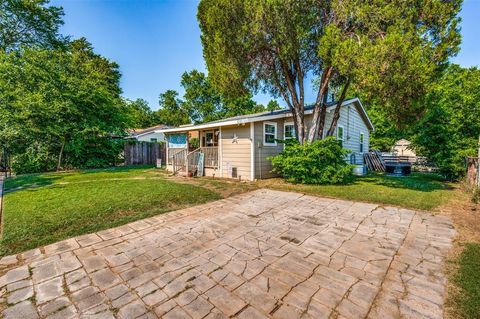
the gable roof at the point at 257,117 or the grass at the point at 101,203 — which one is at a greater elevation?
the gable roof at the point at 257,117

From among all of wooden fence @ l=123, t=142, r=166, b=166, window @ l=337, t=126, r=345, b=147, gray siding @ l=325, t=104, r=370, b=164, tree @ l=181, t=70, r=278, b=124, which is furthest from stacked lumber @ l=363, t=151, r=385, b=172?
tree @ l=181, t=70, r=278, b=124

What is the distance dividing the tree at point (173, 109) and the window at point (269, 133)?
24810 millimetres

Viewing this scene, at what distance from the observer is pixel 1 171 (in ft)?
42.5

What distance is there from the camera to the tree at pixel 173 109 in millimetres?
33062

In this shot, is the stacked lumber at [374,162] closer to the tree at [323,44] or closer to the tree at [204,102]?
the tree at [323,44]

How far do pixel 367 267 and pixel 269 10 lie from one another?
7741 millimetres

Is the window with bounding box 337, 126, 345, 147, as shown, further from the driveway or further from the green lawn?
the green lawn

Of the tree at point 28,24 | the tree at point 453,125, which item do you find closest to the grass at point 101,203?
the tree at point 453,125

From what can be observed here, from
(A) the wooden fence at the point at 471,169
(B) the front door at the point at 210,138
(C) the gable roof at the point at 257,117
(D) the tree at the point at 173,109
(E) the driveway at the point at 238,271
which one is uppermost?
(D) the tree at the point at 173,109

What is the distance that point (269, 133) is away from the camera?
10086 millimetres

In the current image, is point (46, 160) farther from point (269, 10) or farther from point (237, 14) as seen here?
point (269, 10)

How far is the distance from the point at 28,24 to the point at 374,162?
28.1 metres

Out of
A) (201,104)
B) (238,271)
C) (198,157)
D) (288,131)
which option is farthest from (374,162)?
(201,104)

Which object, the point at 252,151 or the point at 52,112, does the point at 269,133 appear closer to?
the point at 252,151
